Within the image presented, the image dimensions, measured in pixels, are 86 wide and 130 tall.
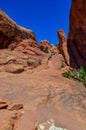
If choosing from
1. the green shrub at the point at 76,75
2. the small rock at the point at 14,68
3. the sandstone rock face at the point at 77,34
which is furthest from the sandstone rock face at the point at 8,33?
the green shrub at the point at 76,75

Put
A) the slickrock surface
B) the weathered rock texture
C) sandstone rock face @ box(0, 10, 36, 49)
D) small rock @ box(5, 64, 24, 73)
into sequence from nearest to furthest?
1. the slickrock surface
2. small rock @ box(5, 64, 24, 73)
3. the weathered rock texture
4. sandstone rock face @ box(0, 10, 36, 49)

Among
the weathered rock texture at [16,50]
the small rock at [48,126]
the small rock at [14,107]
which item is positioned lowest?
the small rock at [48,126]

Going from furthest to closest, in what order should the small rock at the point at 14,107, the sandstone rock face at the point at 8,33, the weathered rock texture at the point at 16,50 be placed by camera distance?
the sandstone rock face at the point at 8,33 < the weathered rock texture at the point at 16,50 < the small rock at the point at 14,107

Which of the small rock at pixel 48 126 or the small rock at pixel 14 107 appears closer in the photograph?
the small rock at pixel 48 126

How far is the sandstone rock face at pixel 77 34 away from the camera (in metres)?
23.4

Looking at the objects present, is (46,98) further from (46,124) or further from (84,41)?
(84,41)

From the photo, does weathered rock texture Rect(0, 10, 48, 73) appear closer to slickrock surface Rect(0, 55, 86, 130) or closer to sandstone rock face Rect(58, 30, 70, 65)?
slickrock surface Rect(0, 55, 86, 130)

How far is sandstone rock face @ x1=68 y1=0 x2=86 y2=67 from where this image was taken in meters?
23.4

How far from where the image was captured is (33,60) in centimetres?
2450

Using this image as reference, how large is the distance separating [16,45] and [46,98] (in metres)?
15.2

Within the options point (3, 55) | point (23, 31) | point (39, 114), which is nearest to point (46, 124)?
point (39, 114)

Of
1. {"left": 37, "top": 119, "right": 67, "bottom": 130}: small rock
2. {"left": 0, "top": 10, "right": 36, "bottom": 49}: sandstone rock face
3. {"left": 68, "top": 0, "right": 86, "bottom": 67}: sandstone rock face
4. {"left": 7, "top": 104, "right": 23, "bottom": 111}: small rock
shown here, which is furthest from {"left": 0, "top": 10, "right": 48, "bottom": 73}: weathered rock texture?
{"left": 37, "top": 119, "right": 67, "bottom": 130}: small rock

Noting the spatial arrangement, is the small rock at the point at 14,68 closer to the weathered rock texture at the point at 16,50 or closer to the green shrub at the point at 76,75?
the weathered rock texture at the point at 16,50

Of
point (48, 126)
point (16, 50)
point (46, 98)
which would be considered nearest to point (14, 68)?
point (16, 50)
